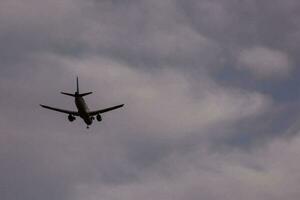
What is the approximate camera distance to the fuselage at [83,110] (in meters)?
153

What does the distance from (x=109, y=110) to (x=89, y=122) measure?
5056 millimetres

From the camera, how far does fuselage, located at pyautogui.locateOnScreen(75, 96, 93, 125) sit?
15275 centimetres

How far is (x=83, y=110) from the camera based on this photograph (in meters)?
153

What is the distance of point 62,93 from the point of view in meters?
147

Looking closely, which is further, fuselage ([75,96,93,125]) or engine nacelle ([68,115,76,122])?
engine nacelle ([68,115,76,122])

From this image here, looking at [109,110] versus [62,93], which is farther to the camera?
[109,110]

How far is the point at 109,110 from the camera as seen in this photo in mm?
156500

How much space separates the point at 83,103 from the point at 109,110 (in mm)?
5604

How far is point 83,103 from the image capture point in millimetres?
153500

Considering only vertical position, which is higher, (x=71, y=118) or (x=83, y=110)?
(x=71, y=118)

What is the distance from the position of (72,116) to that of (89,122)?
12.8ft

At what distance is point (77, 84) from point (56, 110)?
8698 mm

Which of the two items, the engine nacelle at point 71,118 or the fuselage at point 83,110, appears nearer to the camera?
the fuselage at point 83,110

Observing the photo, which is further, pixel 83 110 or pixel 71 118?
pixel 71 118
